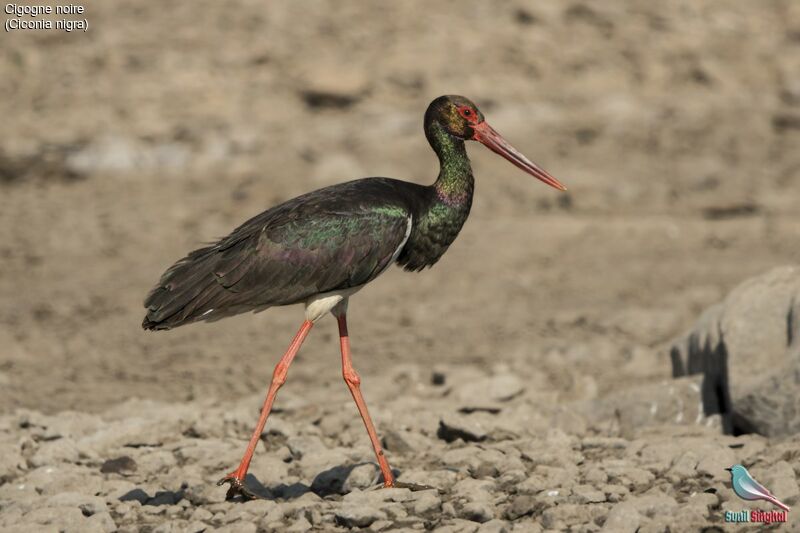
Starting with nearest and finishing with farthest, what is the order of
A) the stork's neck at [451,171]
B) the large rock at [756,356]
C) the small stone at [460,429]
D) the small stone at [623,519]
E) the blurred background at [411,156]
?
the small stone at [623,519] < the large rock at [756,356] < the stork's neck at [451,171] < the small stone at [460,429] < the blurred background at [411,156]

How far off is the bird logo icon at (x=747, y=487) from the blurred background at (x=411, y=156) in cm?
429

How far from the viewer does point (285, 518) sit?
6473mm

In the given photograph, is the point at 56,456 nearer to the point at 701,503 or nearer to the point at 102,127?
the point at 701,503

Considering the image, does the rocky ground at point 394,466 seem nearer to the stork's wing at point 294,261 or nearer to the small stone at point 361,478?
the small stone at point 361,478

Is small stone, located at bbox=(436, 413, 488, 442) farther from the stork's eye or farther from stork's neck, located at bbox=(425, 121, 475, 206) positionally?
the stork's eye

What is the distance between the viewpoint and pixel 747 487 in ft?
20.4

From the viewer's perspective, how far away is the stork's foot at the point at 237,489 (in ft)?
22.1

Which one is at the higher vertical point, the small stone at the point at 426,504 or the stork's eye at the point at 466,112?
the stork's eye at the point at 466,112

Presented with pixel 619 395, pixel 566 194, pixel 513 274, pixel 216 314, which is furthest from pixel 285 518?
pixel 566 194

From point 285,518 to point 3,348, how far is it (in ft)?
16.6

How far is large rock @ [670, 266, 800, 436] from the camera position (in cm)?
728

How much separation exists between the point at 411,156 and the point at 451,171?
23.7 feet

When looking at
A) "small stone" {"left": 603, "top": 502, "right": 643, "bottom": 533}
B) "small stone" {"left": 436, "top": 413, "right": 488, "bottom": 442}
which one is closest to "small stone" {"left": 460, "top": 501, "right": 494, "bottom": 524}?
"small stone" {"left": 603, "top": 502, "right": 643, "bottom": 533}

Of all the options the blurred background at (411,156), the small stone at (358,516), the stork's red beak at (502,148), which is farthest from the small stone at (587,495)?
the blurred background at (411,156)
